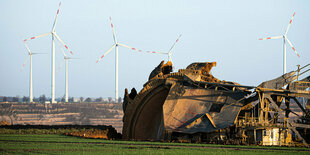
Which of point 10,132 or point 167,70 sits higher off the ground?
point 167,70

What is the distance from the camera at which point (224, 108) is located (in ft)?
177

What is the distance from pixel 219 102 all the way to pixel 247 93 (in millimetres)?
3097

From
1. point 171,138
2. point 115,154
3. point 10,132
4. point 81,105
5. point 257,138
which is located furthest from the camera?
point 81,105

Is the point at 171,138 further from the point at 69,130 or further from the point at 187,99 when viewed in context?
the point at 69,130

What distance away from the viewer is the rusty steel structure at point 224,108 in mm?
51531

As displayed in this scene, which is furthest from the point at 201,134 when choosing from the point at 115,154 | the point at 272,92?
the point at 115,154

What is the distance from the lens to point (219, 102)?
55.1 metres

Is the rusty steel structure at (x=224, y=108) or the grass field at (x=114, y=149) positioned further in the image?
the rusty steel structure at (x=224, y=108)

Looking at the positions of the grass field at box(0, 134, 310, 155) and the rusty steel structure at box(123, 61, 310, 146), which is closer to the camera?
the grass field at box(0, 134, 310, 155)

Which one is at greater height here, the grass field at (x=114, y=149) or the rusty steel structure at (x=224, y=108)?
the rusty steel structure at (x=224, y=108)

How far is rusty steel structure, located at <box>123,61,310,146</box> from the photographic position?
51.5 m

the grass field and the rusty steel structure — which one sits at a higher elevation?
the rusty steel structure

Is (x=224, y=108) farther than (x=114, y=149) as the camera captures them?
Yes

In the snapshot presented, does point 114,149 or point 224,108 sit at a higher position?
point 224,108
